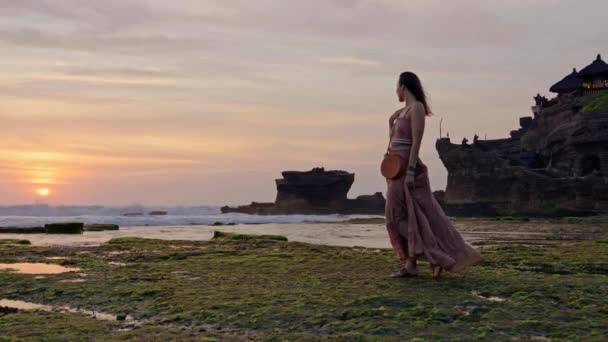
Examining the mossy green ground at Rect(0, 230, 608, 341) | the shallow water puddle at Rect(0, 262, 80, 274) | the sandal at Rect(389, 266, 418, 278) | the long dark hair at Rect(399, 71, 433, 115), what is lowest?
the shallow water puddle at Rect(0, 262, 80, 274)

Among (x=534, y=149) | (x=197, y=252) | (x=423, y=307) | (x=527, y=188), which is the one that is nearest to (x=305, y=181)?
(x=534, y=149)

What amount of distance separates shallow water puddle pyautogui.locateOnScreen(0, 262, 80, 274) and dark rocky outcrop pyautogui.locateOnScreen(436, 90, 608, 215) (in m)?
39.6

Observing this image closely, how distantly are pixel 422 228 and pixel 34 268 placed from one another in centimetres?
506

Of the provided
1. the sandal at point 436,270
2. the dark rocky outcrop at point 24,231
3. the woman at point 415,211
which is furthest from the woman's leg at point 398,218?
the dark rocky outcrop at point 24,231

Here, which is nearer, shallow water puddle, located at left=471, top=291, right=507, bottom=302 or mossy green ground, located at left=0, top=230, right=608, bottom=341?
mossy green ground, located at left=0, top=230, right=608, bottom=341

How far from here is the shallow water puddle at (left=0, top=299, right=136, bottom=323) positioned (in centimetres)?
434

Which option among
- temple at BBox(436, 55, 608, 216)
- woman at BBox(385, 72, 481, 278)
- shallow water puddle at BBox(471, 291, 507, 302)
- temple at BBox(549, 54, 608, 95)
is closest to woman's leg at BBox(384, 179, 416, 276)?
woman at BBox(385, 72, 481, 278)

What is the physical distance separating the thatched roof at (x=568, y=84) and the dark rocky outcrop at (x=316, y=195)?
28.3 metres

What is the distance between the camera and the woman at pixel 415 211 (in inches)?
243

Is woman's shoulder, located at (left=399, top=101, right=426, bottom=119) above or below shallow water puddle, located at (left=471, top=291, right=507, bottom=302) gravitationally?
above

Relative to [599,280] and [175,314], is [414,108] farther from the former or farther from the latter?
[175,314]

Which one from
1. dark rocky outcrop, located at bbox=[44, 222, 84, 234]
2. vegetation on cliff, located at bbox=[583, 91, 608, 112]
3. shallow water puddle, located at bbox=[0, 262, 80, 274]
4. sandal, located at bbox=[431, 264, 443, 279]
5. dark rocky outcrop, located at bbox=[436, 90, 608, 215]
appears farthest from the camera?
vegetation on cliff, located at bbox=[583, 91, 608, 112]

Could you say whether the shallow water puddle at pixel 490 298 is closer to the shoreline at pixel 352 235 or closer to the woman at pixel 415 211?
the woman at pixel 415 211

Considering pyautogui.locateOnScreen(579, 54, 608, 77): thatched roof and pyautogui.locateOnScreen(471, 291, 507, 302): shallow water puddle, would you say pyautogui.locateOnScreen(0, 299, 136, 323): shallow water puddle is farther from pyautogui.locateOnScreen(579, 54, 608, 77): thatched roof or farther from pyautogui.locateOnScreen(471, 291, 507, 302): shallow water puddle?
pyautogui.locateOnScreen(579, 54, 608, 77): thatched roof
